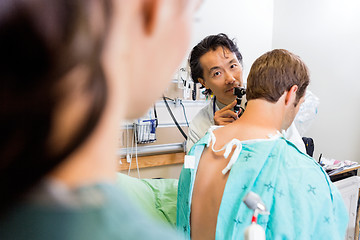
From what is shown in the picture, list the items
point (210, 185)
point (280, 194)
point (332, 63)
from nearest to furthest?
point (280, 194) → point (210, 185) → point (332, 63)

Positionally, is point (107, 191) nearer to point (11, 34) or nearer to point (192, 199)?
point (11, 34)

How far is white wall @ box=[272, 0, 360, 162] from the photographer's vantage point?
97.7 inches

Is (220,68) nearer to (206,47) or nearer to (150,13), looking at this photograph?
(206,47)

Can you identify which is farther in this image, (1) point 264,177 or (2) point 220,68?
(2) point 220,68

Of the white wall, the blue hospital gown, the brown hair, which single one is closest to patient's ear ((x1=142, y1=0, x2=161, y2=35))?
the blue hospital gown

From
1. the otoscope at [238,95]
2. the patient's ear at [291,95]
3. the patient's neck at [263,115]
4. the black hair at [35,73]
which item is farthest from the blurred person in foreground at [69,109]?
the otoscope at [238,95]

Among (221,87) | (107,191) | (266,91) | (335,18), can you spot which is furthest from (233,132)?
(335,18)

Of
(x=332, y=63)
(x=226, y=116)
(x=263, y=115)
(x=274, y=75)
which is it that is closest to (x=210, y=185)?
(x=263, y=115)

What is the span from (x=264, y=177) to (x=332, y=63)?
218cm

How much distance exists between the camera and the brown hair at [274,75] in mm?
1091

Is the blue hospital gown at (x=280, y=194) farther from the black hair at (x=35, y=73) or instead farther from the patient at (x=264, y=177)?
the black hair at (x=35, y=73)

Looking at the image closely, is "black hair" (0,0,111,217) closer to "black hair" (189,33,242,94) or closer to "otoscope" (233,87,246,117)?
"otoscope" (233,87,246,117)

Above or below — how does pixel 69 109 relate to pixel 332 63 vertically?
below

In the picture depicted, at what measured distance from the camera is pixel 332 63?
2.63 metres
